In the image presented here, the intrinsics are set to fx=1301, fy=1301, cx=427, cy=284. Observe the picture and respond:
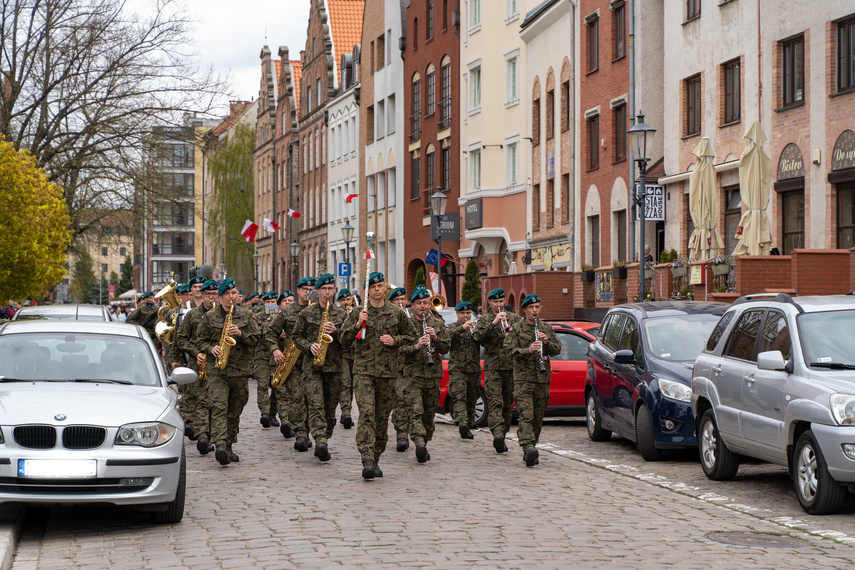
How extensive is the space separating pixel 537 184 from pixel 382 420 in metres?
30.4

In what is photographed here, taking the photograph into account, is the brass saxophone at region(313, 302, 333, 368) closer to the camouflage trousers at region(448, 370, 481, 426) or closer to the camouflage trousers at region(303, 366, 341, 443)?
the camouflage trousers at region(303, 366, 341, 443)

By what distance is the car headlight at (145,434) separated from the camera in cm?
901

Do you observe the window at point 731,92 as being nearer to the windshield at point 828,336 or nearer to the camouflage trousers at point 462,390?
the camouflage trousers at point 462,390

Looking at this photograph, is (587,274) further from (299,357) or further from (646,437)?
(646,437)

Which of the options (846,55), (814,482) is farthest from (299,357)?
(846,55)

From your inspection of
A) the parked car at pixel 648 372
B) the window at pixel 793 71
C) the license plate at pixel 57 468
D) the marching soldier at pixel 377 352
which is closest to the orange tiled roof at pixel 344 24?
the window at pixel 793 71

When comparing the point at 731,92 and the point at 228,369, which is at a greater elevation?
the point at 731,92

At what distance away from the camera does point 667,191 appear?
3173 centimetres

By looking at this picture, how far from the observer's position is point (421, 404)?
1390 centimetres

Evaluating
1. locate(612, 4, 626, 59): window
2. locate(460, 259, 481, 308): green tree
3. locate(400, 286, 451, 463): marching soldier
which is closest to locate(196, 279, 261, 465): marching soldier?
locate(400, 286, 451, 463): marching soldier

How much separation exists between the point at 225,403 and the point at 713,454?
16.1 ft

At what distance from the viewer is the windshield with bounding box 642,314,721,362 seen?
1434 centimetres

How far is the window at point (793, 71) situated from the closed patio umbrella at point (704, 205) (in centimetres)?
192

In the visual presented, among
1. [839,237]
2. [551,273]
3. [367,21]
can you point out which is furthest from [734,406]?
[367,21]
